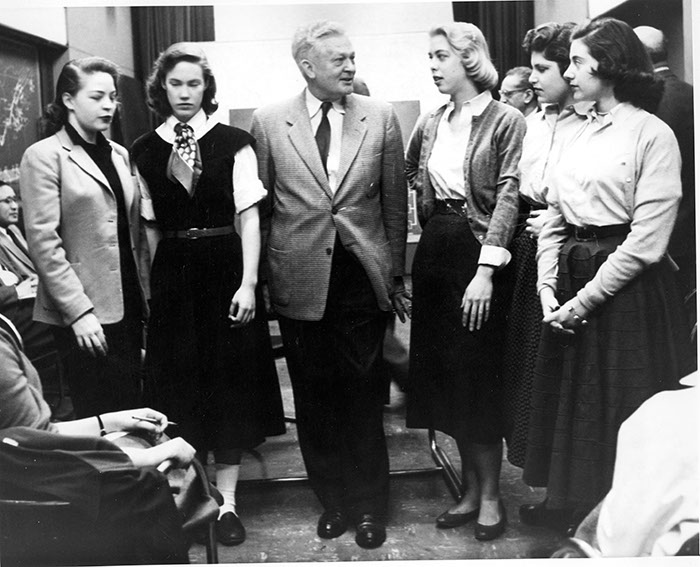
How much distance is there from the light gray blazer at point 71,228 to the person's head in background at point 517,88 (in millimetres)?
1029

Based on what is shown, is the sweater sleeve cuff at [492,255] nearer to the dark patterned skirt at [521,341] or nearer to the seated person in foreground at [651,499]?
the dark patterned skirt at [521,341]

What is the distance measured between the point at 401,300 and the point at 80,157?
0.94 m

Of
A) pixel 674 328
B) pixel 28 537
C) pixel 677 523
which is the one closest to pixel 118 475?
pixel 28 537

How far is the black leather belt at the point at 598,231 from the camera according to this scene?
6.48 feet

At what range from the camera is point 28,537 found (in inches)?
78.2

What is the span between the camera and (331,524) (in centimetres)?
221

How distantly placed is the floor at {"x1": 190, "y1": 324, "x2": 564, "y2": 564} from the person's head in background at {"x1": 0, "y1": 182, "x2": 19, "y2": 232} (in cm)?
84

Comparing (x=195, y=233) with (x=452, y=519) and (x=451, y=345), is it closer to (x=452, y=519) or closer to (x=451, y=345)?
(x=451, y=345)

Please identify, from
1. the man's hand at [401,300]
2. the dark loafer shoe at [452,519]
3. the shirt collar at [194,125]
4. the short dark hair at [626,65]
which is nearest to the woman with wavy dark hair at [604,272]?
the short dark hair at [626,65]

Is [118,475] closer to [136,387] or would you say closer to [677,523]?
[136,387]

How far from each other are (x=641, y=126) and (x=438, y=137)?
515mm

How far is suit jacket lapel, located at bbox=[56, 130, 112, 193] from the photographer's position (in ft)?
6.94

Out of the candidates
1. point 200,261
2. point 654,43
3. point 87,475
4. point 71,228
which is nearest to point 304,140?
point 200,261

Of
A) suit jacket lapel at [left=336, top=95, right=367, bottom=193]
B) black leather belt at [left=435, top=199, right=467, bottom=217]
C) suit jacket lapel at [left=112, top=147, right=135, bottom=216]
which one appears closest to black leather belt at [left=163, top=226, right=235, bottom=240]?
suit jacket lapel at [left=112, top=147, right=135, bottom=216]
